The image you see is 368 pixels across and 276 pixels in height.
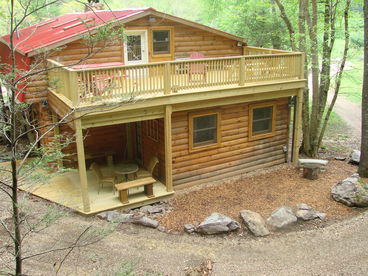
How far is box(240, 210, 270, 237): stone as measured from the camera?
9.75m

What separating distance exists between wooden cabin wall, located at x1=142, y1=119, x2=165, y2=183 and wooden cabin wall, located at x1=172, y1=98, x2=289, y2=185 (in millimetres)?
364

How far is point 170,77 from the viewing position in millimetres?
10953

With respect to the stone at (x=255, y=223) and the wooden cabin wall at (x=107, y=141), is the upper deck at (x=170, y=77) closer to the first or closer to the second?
the wooden cabin wall at (x=107, y=141)

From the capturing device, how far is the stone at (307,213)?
10.4 meters

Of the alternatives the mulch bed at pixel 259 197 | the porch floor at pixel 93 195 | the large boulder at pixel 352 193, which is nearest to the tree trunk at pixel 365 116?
the mulch bed at pixel 259 197

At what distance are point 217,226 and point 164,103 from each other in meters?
3.77

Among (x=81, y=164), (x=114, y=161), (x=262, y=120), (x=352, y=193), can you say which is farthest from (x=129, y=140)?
(x=352, y=193)

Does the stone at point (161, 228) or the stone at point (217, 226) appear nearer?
the stone at point (217, 226)

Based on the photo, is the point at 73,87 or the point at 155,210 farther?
the point at 155,210

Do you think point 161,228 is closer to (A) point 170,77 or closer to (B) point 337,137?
(A) point 170,77

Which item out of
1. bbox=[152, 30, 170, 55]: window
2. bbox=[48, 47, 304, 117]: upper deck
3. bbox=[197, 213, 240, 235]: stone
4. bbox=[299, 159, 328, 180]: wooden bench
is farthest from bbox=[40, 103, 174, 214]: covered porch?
bbox=[299, 159, 328, 180]: wooden bench

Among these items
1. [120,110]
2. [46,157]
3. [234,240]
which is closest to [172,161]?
[120,110]

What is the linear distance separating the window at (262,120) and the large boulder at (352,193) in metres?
3.35

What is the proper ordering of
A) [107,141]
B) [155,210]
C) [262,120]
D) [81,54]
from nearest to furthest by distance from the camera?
[155,210]
[81,54]
[262,120]
[107,141]
